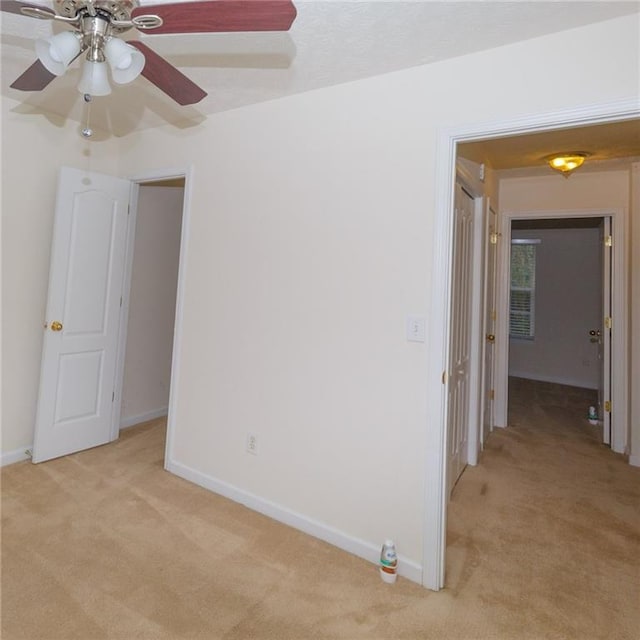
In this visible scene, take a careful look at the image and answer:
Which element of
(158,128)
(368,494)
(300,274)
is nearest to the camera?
(368,494)

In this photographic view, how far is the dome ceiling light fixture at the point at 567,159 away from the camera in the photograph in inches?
123

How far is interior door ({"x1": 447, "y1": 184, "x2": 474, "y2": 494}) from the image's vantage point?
2.66 m

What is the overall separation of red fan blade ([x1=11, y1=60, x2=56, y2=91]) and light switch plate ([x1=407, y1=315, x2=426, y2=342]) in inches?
74.8

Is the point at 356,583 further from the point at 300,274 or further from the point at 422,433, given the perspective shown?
the point at 300,274

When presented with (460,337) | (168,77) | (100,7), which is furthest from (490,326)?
(100,7)

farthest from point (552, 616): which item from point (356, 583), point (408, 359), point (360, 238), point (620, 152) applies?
point (620, 152)

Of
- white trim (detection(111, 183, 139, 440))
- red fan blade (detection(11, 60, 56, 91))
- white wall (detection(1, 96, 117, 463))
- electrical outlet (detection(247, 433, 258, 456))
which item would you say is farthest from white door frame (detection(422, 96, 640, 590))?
white wall (detection(1, 96, 117, 463))

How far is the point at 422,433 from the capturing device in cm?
195

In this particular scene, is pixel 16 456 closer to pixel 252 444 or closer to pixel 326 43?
pixel 252 444

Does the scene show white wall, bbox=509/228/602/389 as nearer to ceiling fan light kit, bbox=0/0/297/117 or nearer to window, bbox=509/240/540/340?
window, bbox=509/240/540/340

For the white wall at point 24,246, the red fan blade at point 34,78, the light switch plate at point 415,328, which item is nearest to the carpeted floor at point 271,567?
the white wall at point 24,246

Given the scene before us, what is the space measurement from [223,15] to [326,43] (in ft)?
2.56

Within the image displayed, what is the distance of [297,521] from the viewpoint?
2.31 m

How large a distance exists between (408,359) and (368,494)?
2.46ft
